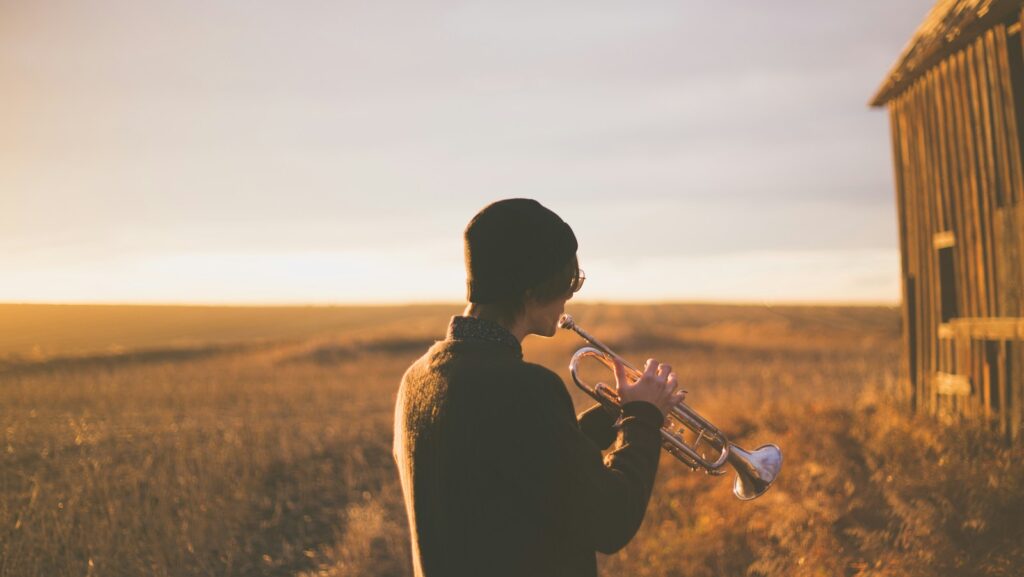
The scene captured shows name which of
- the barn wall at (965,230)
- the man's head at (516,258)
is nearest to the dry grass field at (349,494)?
the barn wall at (965,230)

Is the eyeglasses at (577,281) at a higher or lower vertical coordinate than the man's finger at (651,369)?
higher

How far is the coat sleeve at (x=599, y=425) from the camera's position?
275 centimetres

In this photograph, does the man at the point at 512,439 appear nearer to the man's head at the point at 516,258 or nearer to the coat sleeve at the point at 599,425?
the man's head at the point at 516,258

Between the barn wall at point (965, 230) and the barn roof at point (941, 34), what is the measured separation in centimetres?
12

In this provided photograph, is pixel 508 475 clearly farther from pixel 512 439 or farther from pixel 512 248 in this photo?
pixel 512 248

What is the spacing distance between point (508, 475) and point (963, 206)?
8.36 metres

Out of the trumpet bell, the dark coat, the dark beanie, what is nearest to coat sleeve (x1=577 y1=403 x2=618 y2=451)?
the dark coat

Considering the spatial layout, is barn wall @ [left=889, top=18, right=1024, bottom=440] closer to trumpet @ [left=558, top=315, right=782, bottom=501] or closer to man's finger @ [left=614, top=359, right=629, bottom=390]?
trumpet @ [left=558, top=315, right=782, bottom=501]

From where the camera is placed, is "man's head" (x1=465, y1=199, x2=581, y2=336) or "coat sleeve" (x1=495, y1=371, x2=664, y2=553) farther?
"man's head" (x1=465, y1=199, x2=581, y2=336)

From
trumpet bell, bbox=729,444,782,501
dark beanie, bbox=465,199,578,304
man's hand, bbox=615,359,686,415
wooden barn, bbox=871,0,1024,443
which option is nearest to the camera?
dark beanie, bbox=465,199,578,304

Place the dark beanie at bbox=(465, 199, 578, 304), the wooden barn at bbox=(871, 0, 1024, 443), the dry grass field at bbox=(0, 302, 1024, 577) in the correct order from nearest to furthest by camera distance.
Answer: the dark beanie at bbox=(465, 199, 578, 304) < the dry grass field at bbox=(0, 302, 1024, 577) < the wooden barn at bbox=(871, 0, 1024, 443)

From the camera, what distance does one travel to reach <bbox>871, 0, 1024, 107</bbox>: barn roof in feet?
24.9

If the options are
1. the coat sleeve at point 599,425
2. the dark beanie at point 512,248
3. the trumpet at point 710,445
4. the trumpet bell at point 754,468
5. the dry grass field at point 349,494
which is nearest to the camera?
the dark beanie at point 512,248

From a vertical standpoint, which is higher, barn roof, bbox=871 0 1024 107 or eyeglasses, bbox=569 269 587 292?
barn roof, bbox=871 0 1024 107
